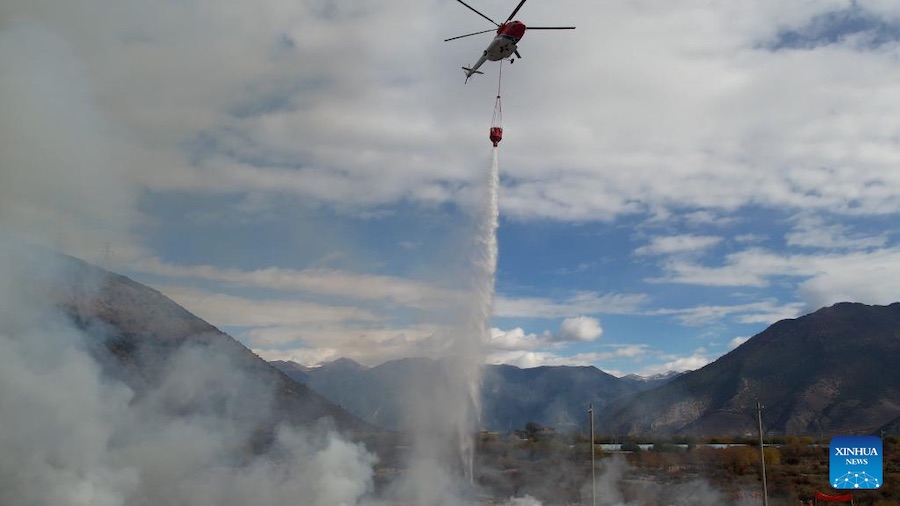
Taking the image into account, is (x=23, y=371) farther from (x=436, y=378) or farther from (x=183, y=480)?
(x=436, y=378)

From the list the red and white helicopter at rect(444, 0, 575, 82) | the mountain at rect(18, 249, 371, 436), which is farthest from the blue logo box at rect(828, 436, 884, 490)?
the mountain at rect(18, 249, 371, 436)

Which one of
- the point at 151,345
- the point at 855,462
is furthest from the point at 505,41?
the point at 151,345

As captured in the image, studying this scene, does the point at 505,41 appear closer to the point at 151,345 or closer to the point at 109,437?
the point at 109,437

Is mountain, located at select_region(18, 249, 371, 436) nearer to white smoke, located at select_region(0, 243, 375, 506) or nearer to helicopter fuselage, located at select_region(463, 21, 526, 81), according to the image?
white smoke, located at select_region(0, 243, 375, 506)

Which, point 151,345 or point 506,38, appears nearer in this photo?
point 506,38

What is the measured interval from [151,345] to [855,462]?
7505cm

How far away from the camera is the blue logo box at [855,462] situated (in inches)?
1442

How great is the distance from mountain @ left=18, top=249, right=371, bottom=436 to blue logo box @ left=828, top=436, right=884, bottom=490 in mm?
52659

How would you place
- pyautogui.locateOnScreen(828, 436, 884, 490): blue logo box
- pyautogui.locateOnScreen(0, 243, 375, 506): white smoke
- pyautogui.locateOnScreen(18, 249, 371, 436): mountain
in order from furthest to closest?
pyautogui.locateOnScreen(18, 249, 371, 436): mountain < pyautogui.locateOnScreen(0, 243, 375, 506): white smoke < pyautogui.locateOnScreen(828, 436, 884, 490): blue logo box

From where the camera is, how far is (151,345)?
83.7 m

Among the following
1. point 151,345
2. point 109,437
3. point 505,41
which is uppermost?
point 505,41

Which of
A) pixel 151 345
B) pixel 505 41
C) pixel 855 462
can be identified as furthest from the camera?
pixel 151 345

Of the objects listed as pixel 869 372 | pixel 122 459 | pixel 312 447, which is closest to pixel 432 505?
pixel 312 447

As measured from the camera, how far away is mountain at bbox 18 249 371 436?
56.8m
